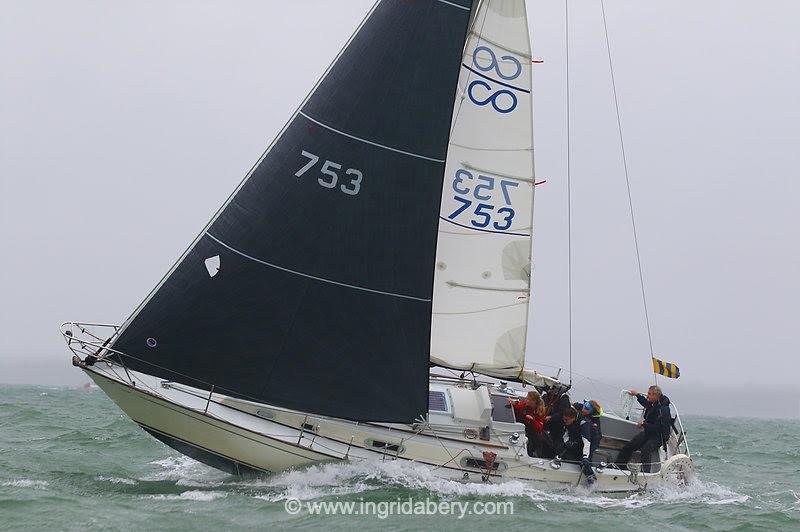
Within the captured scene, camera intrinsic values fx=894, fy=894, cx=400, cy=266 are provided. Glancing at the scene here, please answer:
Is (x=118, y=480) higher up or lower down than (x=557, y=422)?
lower down

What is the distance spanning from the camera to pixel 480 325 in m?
15.6

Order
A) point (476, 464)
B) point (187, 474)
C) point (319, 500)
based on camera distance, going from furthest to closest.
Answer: point (187, 474) < point (476, 464) < point (319, 500)

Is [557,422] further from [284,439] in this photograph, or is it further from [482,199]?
[284,439]

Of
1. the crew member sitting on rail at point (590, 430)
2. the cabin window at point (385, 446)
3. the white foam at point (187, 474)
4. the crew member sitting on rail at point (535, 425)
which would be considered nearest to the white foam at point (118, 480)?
the white foam at point (187, 474)

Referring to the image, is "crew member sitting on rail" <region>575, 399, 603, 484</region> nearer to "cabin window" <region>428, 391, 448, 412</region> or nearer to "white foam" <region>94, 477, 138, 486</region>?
"cabin window" <region>428, 391, 448, 412</region>

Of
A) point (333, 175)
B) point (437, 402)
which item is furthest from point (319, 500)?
point (333, 175)

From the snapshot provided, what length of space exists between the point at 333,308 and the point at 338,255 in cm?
77

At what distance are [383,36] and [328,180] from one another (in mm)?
2338

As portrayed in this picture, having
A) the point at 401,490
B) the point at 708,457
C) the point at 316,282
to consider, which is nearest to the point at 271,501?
the point at 401,490

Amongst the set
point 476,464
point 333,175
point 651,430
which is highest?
point 333,175

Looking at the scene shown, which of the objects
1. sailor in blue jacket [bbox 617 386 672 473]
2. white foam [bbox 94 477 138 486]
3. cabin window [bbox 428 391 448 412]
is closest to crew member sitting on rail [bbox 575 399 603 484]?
sailor in blue jacket [bbox 617 386 672 473]

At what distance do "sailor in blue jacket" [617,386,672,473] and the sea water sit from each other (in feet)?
2.52

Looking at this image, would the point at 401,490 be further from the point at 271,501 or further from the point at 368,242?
the point at 368,242

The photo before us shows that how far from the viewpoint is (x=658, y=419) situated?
1495cm
